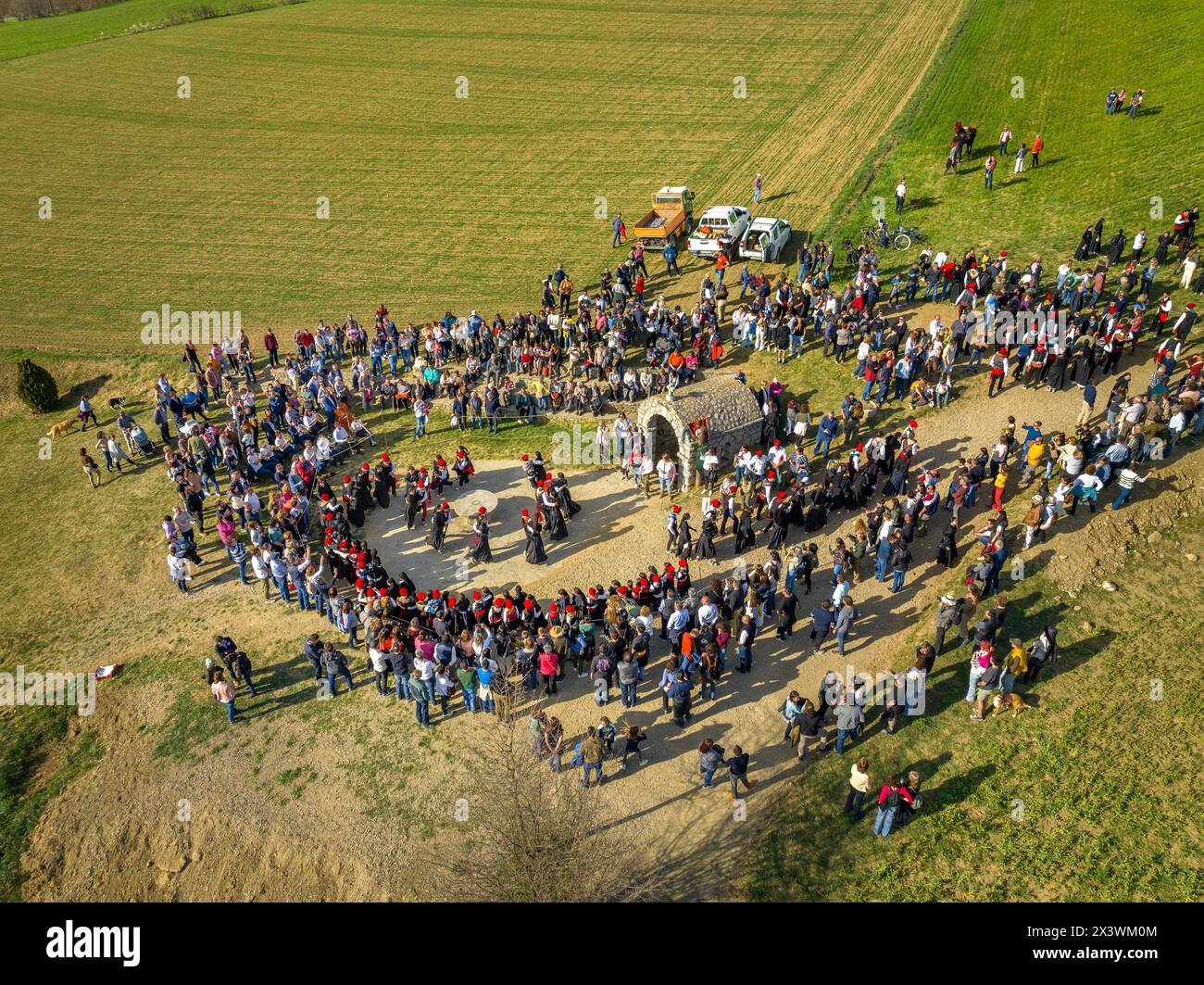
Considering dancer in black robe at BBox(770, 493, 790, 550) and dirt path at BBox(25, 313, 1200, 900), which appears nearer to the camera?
dirt path at BBox(25, 313, 1200, 900)

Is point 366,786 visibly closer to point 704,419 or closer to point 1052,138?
point 704,419

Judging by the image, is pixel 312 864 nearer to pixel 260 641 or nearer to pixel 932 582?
pixel 260 641

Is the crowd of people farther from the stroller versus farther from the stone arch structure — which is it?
the stone arch structure

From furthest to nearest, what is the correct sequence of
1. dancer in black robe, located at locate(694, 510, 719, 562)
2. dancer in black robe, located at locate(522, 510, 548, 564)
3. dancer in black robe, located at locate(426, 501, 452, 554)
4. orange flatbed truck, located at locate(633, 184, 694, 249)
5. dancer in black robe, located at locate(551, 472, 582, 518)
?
orange flatbed truck, located at locate(633, 184, 694, 249) < dancer in black robe, located at locate(551, 472, 582, 518) < dancer in black robe, located at locate(426, 501, 452, 554) < dancer in black robe, located at locate(522, 510, 548, 564) < dancer in black robe, located at locate(694, 510, 719, 562)

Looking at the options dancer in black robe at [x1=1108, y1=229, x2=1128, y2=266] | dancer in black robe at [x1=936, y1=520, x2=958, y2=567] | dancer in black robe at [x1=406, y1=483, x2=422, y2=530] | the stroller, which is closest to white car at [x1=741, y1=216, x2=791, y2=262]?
dancer in black robe at [x1=1108, y1=229, x2=1128, y2=266]

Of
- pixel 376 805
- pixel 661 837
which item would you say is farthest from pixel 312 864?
pixel 661 837

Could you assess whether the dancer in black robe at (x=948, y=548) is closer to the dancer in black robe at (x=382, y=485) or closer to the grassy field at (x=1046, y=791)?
the grassy field at (x=1046, y=791)

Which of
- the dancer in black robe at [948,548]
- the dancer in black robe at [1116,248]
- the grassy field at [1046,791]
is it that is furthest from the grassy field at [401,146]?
the grassy field at [1046,791]

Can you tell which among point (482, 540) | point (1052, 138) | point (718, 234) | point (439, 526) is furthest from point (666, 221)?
point (482, 540)
